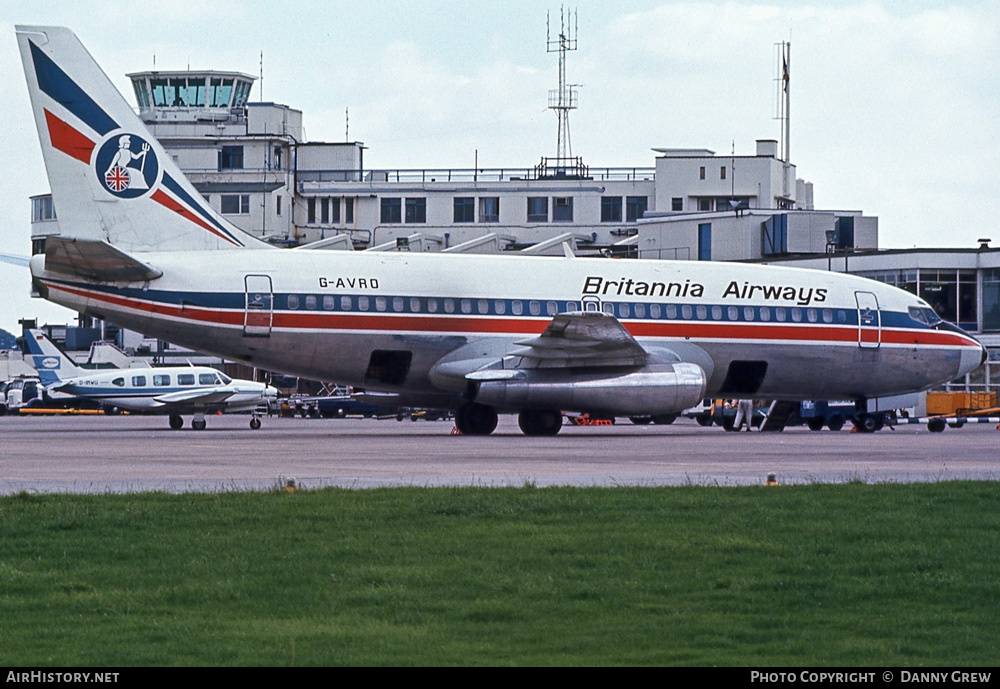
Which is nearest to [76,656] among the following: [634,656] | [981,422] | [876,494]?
[634,656]

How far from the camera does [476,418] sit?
36844mm

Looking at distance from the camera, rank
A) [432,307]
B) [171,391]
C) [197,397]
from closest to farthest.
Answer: [432,307], [197,397], [171,391]

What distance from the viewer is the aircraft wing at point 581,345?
108 ft

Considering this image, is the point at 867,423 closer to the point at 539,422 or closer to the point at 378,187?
the point at 539,422

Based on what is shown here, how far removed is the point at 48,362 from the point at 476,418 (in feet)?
96.0

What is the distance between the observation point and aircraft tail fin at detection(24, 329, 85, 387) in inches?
2311

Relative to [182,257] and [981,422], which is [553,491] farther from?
[981,422]

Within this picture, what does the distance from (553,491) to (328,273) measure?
59.2ft

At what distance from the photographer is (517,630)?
28.8 ft

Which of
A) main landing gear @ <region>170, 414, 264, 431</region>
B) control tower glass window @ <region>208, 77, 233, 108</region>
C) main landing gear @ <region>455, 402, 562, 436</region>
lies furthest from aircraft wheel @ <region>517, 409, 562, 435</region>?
control tower glass window @ <region>208, 77, 233, 108</region>

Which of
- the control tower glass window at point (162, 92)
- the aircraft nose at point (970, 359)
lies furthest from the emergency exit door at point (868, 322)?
the control tower glass window at point (162, 92)

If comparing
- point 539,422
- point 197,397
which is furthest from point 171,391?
point 539,422

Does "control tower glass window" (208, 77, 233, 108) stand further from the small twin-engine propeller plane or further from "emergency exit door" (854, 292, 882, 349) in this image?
"emergency exit door" (854, 292, 882, 349)

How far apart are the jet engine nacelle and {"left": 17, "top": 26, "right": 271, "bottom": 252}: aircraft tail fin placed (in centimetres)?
830
